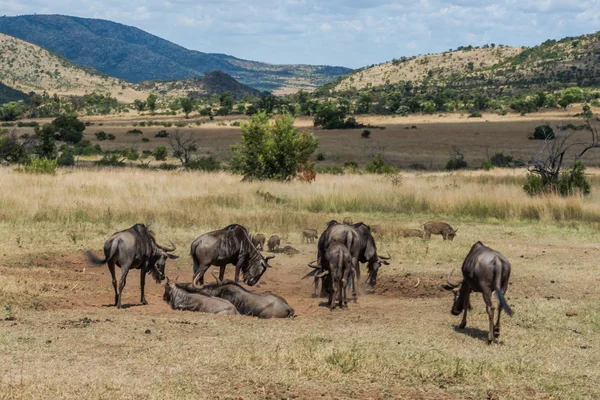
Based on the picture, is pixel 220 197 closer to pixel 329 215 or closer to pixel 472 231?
pixel 329 215

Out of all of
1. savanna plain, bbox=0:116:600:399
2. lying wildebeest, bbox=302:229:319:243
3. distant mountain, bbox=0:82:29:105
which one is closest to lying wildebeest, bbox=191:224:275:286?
savanna plain, bbox=0:116:600:399

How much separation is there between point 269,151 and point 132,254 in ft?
70.8

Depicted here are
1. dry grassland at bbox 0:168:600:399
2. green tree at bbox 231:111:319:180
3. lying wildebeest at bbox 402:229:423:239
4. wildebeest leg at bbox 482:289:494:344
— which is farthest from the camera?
green tree at bbox 231:111:319:180

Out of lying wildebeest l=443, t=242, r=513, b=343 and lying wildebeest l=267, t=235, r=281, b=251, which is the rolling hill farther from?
lying wildebeest l=443, t=242, r=513, b=343

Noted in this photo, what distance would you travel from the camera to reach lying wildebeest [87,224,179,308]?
40.6ft

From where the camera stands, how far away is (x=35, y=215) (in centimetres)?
2139

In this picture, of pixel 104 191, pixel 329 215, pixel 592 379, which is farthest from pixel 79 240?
pixel 592 379

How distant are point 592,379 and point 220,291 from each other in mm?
6155

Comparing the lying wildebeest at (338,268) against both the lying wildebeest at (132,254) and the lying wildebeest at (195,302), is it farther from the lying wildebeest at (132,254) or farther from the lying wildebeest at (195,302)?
the lying wildebeest at (132,254)

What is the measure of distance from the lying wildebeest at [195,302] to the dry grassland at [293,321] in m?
0.25

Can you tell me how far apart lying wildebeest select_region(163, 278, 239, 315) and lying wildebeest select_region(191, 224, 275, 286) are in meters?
1.06

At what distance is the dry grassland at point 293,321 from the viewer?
8125mm

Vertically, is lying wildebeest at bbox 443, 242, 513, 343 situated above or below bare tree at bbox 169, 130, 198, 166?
above

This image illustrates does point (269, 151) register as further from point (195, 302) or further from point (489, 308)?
point (489, 308)
